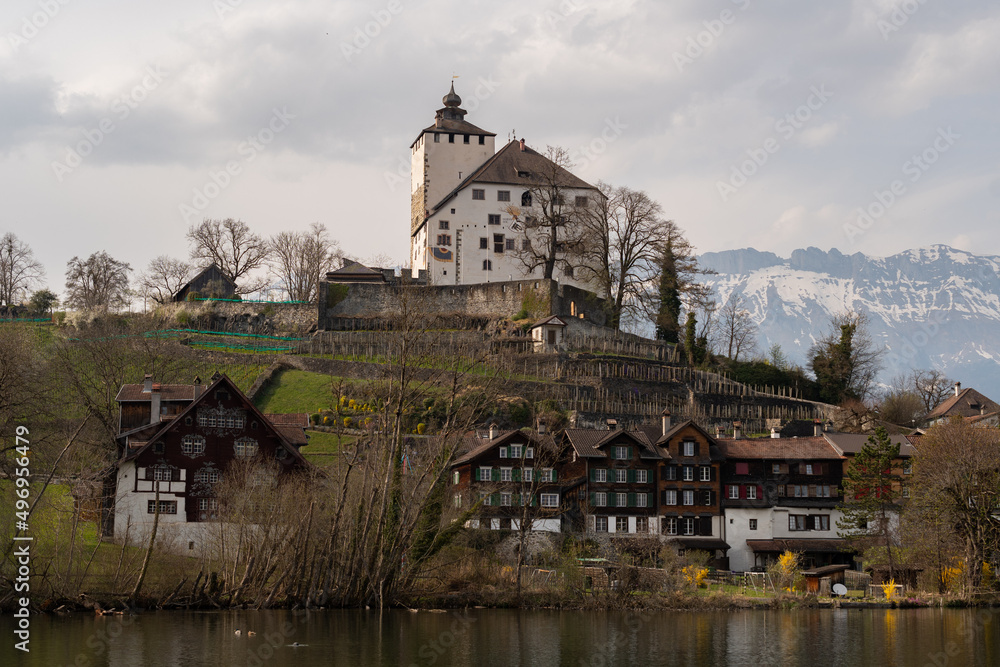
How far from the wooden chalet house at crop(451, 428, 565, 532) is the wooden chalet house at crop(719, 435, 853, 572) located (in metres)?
8.99

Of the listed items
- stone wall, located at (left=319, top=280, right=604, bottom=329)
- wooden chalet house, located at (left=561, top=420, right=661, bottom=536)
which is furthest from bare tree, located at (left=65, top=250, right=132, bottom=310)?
wooden chalet house, located at (left=561, top=420, right=661, bottom=536)

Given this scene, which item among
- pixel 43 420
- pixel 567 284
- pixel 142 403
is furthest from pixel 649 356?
pixel 43 420

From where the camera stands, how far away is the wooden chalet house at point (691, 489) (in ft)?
181

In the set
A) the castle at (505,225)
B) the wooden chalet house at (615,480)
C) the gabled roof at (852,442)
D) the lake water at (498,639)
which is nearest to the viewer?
the lake water at (498,639)

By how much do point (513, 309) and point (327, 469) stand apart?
27.3 metres

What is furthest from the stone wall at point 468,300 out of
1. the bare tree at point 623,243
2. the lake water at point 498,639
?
the lake water at point 498,639

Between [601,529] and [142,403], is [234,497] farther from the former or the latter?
[601,529]

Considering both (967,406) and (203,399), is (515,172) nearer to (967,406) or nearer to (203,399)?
(967,406)

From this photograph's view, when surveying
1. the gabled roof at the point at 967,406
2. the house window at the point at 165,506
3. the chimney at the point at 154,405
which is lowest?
the house window at the point at 165,506

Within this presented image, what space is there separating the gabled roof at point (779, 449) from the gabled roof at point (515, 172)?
28499 mm

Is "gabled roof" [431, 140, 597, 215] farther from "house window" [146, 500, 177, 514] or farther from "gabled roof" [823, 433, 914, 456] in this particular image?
"house window" [146, 500, 177, 514]

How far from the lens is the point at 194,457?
48.9 m

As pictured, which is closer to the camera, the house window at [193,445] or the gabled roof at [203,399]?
the gabled roof at [203,399]

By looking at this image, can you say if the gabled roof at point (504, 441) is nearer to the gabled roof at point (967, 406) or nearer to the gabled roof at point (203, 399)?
the gabled roof at point (203, 399)
